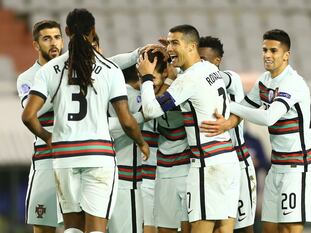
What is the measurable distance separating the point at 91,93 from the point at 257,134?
8.94 metres

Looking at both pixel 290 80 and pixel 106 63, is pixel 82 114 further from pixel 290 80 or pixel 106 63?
pixel 290 80

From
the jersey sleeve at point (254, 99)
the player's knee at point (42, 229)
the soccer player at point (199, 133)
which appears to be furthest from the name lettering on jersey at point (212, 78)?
the player's knee at point (42, 229)

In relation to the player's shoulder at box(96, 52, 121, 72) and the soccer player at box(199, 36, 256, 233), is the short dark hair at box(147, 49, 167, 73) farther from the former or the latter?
the soccer player at box(199, 36, 256, 233)

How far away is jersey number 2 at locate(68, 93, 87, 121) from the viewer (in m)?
8.12

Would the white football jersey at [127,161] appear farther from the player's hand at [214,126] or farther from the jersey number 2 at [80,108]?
the jersey number 2 at [80,108]

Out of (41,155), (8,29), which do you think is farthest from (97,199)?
(8,29)

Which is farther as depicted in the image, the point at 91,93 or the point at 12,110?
the point at 12,110

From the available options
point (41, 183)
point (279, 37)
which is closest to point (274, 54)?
point (279, 37)

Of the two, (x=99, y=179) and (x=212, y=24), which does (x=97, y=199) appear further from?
(x=212, y=24)

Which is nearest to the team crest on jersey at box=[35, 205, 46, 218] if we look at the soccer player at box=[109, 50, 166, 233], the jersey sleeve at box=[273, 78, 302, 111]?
the soccer player at box=[109, 50, 166, 233]

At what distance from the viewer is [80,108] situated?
812 centimetres

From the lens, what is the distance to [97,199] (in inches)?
319

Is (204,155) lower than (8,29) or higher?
lower

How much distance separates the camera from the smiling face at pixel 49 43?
9.53 m
